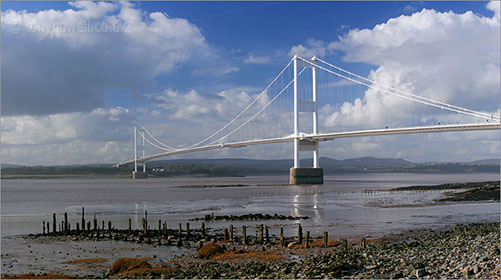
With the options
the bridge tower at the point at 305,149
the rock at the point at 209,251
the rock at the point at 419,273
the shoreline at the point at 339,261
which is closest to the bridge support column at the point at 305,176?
the bridge tower at the point at 305,149

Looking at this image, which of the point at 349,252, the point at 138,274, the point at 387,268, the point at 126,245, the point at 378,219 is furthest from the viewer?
the point at 378,219

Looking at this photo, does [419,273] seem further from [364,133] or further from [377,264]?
[364,133]

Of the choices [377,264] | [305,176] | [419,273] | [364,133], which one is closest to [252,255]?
[377,264]

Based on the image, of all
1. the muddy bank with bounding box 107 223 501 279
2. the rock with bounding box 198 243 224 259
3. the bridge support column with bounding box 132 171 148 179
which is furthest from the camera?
the bridge support column with bounding box 132 171 148 179

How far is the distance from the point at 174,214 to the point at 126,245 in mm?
11662

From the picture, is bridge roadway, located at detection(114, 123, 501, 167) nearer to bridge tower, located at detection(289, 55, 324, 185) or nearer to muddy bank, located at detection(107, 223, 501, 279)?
bridge tower, located at detection(289, 55, 324, 185)

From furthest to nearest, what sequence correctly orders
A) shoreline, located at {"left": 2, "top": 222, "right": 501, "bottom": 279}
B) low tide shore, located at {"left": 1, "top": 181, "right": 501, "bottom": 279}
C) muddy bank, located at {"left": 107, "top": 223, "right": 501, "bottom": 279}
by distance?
low tide shore, located at {"left": 1, "top": 181, "right": 501, "bottom": 279} < shoreline, located at {"left": 2, "top": 222, "right": 501, "bottom": 279} < muddy bank, located at {"left": 107, "top": 223, "right": 501, "bottom": 279}

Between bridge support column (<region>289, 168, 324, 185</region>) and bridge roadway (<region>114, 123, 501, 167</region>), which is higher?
bridge roadway (<region>114, 123, 501, 167</region>)

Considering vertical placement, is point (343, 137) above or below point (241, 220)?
above

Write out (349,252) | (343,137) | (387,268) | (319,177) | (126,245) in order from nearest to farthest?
(387,268), (349,252), (126,245), (343,137), (319,177)

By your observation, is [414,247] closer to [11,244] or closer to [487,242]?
[487,242]

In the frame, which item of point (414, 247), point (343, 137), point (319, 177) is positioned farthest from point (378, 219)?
point (319, 177)

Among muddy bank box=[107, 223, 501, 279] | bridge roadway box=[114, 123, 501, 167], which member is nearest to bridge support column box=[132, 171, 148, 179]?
bridge roadway box=[114, 123, 501, 167]

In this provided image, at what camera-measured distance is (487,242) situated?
1388 centimetres
